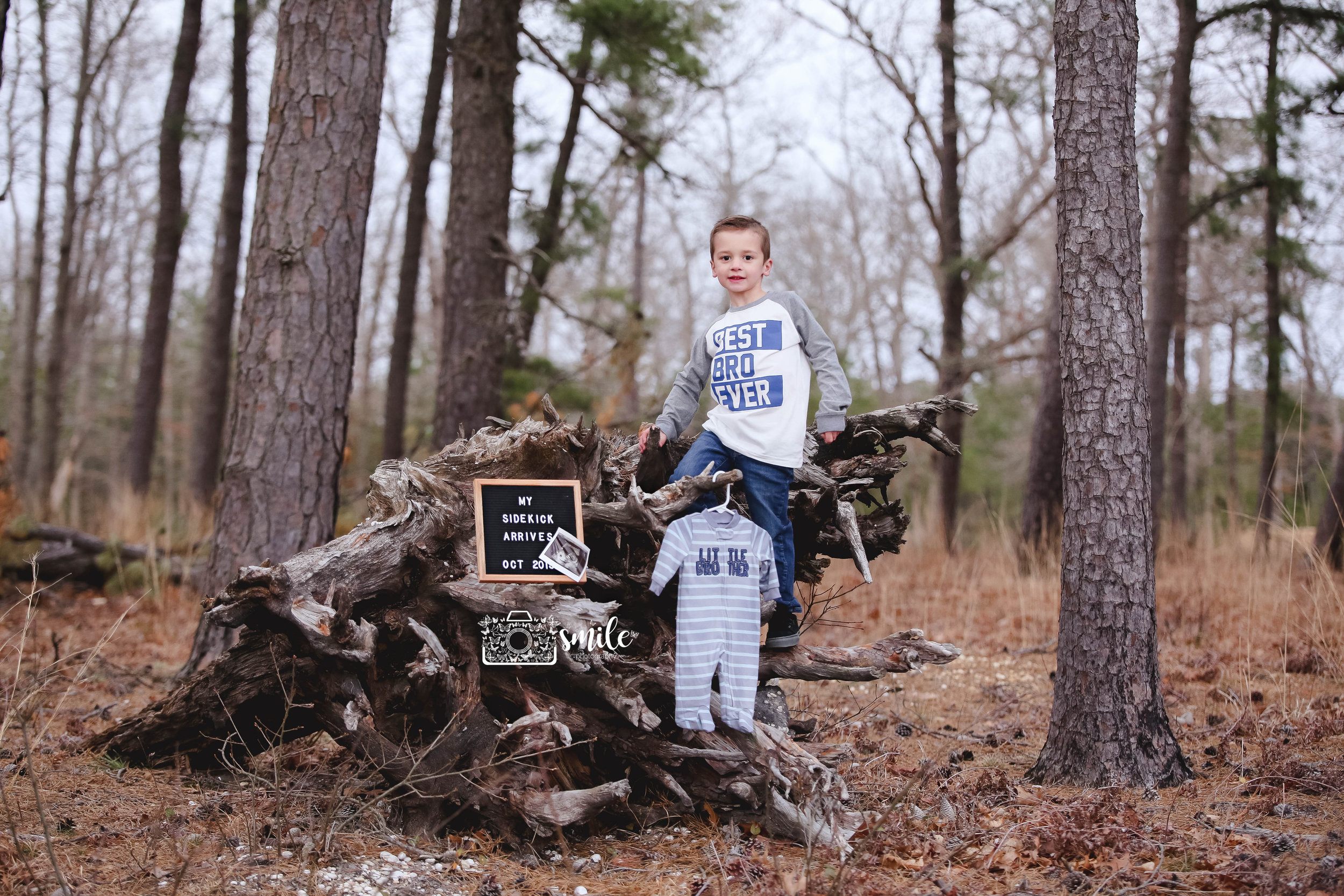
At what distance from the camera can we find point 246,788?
399 centimetres

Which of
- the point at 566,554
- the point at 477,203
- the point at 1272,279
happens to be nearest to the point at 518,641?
the point at 566,554

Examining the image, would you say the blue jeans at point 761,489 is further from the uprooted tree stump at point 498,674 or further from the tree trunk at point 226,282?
the tree trunk at point 226,282

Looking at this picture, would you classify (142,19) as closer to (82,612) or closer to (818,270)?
(82,612)

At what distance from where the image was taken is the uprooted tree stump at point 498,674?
3.56m

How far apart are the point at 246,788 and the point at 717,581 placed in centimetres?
213

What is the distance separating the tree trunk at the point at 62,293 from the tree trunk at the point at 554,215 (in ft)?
33.3

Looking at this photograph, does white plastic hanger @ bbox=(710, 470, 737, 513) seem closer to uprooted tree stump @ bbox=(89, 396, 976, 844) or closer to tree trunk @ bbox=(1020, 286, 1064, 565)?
uprooted tree stump @ bbox=(89, 396, 976, 844)

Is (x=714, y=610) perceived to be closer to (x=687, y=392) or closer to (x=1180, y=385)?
(x=687, y=392)

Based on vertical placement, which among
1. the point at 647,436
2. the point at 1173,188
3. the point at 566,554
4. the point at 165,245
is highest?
the point at 1173,188

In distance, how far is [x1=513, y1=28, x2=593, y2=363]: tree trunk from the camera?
11364 millimetres

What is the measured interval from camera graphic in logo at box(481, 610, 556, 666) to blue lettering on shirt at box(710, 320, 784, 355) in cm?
130

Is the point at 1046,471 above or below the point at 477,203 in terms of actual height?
below

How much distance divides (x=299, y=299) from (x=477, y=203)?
4.29 metres

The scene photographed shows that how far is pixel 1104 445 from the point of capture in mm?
4207
